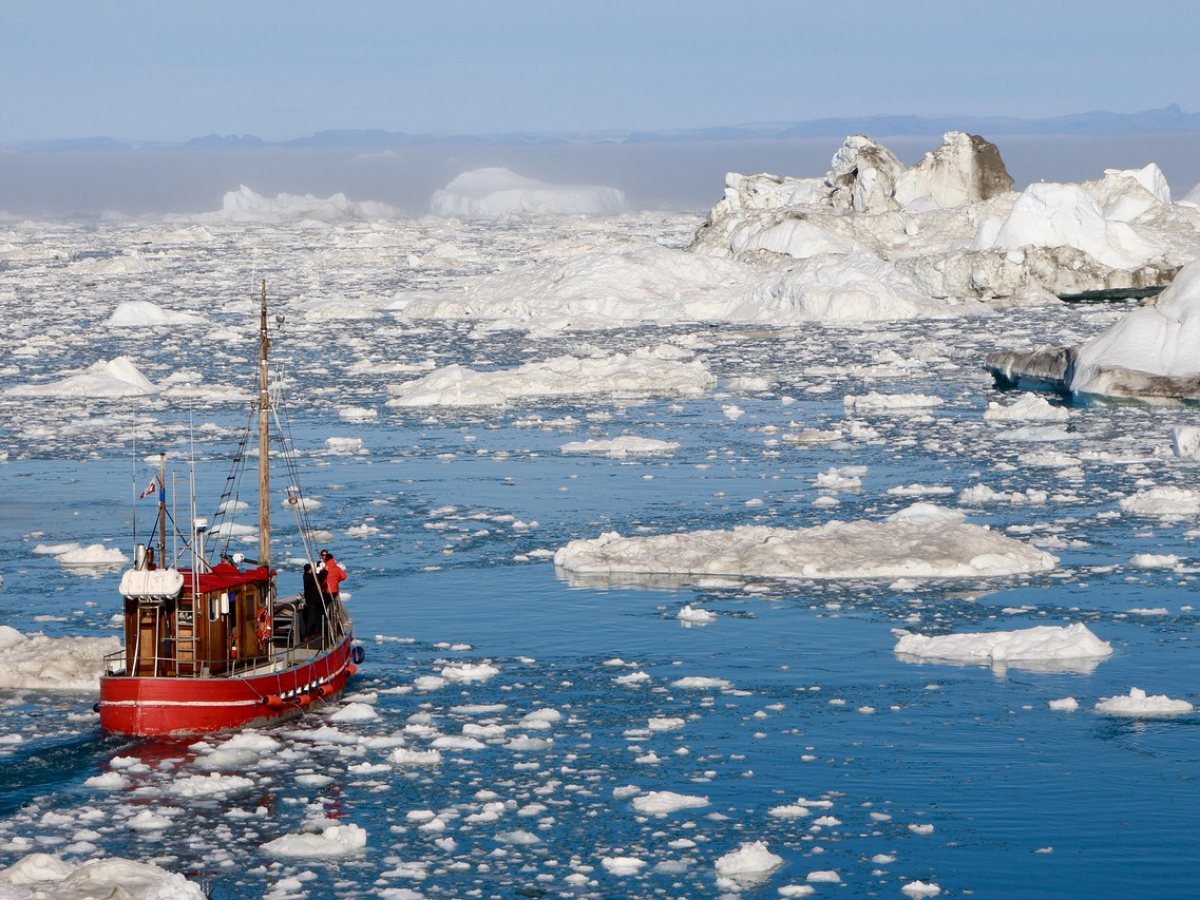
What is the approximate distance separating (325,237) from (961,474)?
71.1 metres

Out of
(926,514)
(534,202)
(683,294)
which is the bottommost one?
(926,514)

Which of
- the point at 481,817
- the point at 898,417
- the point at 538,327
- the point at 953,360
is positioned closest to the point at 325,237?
the point at 538,327

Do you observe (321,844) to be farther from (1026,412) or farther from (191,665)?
(1026,412)

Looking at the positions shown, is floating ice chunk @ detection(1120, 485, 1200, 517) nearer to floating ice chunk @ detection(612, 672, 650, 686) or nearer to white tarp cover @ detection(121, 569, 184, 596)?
floating ice chunk @ detection(612, 672, 650, 686)

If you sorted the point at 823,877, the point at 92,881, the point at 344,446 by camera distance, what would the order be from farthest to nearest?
the point at 344,446, the point at 823,877, the point at 92,881

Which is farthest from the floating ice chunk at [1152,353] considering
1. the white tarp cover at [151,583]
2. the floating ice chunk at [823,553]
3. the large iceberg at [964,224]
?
the white tarp cover at [151,583]

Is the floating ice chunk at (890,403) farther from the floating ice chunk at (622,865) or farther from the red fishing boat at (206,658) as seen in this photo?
the floating ice chunk at (622,865)

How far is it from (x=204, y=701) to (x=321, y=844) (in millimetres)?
3048

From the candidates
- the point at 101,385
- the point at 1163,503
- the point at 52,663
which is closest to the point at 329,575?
the point at 52,663

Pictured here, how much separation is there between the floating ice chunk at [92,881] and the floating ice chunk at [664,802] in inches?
128

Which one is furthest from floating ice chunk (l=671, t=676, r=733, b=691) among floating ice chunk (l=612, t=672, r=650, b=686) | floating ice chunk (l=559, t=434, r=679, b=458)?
floating ice chunk (l=559, t=434, r=679, b=458)

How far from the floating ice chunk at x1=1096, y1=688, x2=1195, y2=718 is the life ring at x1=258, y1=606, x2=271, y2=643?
7.20 meters

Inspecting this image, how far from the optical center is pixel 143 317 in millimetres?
46562

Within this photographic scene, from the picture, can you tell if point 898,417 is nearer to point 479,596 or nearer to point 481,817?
point 479,596
